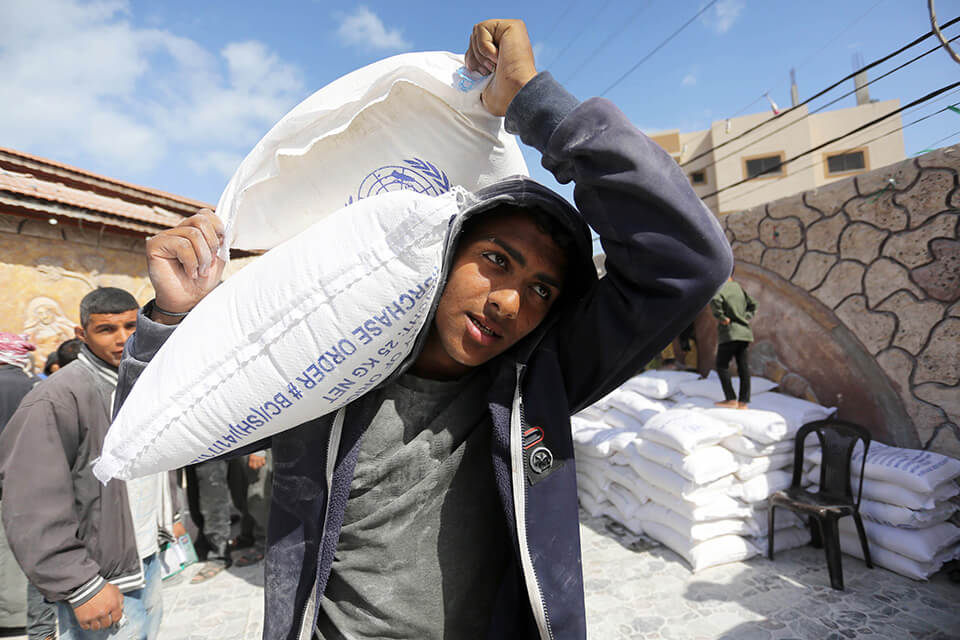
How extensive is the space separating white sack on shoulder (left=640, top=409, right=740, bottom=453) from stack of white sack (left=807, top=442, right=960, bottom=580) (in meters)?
0.98

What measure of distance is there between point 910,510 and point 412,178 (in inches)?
163

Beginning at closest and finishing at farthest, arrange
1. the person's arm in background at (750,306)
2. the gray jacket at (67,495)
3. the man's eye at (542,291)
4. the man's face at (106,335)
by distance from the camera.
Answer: the man's eye at (542,291), the gray jacket at (67,495), the man's face at (106,335), the person's arm in background at (750,306)

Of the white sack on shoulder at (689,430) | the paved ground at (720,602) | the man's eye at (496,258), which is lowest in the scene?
the paved ground at (720,602)

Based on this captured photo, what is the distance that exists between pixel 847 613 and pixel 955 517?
52.3 inches

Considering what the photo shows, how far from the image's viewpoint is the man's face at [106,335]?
7.34ft

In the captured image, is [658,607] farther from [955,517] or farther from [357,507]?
[357,507]

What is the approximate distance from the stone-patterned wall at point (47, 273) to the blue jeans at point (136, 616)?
12.7ft

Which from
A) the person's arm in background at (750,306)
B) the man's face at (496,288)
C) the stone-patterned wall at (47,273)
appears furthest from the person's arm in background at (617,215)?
the stone-patterned wall at (47,273)

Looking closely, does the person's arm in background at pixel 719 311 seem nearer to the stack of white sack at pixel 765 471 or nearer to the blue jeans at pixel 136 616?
the stack of white sack at pixel 765 471

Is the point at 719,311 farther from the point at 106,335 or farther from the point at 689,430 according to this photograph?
the point at 106,335

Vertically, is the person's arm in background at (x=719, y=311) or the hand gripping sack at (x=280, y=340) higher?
the person's arm in background at (x=719, y=311)

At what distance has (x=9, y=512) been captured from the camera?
5.79ft

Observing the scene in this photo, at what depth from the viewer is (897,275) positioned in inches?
160

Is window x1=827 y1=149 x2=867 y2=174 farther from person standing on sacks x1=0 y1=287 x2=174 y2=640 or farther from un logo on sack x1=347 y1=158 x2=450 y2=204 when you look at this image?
person standing on sacks x1=0 y1=287 x2=174 y2=640
